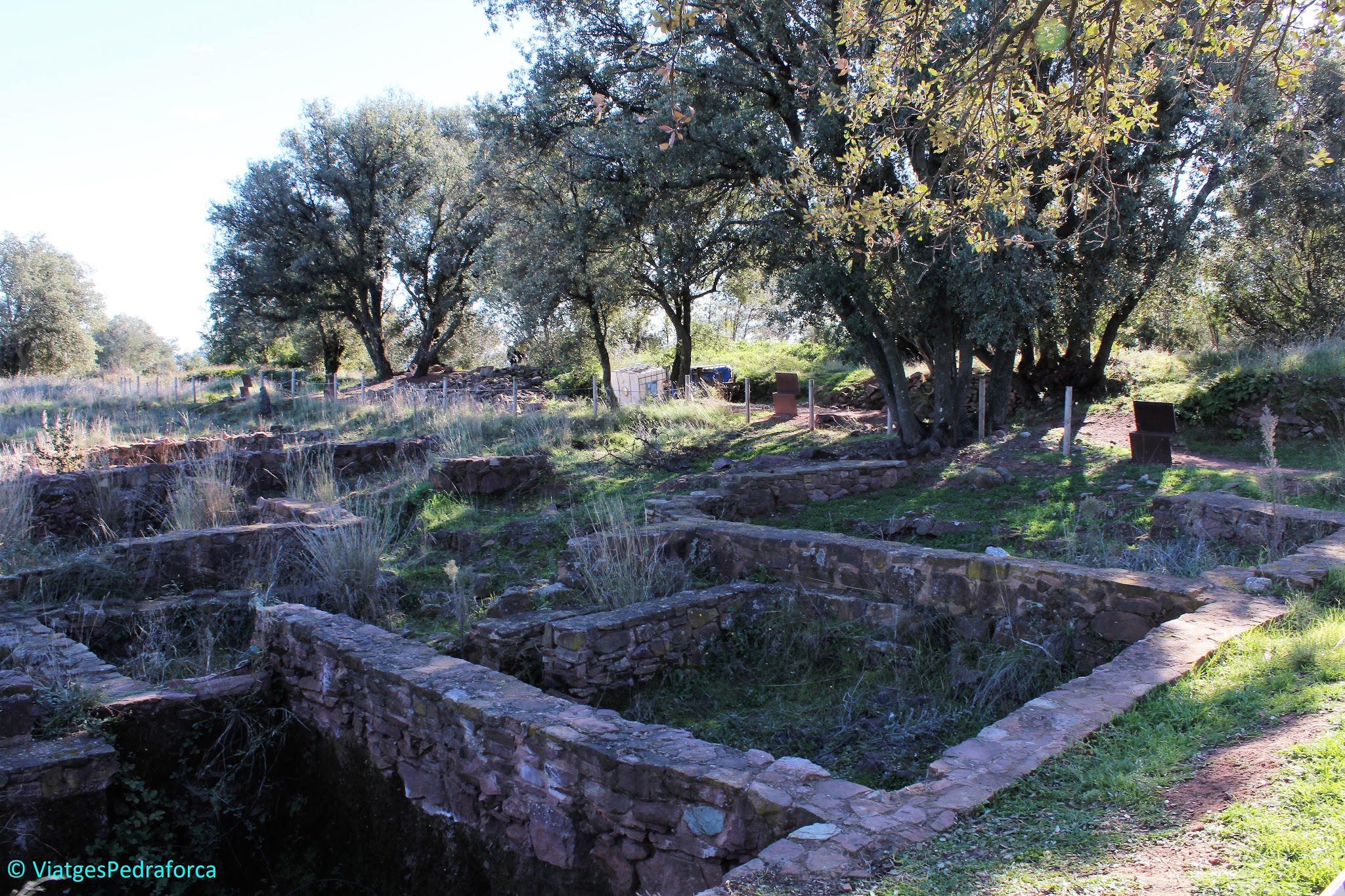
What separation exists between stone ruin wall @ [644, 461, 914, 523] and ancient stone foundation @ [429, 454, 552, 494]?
2593 mm

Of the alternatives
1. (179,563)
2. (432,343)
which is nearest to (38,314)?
(432,343)

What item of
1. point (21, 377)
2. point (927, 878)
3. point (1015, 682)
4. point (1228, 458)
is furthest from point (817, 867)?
point (21, 377)

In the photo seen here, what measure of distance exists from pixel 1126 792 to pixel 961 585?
10.4 ft

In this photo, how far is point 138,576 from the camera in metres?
7.78

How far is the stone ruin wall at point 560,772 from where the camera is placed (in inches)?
140

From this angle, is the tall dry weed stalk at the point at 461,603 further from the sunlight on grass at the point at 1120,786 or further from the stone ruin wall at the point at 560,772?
the sunlight on grass at the point at 1120,786

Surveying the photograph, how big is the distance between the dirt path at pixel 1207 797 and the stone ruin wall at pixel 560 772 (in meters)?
1.12

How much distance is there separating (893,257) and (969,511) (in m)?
4.11

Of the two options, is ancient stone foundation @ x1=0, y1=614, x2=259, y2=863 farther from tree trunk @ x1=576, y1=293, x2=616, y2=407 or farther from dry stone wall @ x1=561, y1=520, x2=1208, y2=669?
tree trunk @ x1=576, y1=293, x2=616, y2=407

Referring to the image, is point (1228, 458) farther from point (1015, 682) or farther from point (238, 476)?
point (238, 476)

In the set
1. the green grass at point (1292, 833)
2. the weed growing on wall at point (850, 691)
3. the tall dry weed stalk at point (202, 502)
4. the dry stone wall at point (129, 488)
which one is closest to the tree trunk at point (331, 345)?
the dry stone wall at point (129, 488)

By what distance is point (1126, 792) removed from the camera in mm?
3102

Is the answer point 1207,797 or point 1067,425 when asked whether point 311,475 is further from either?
point 1067,425

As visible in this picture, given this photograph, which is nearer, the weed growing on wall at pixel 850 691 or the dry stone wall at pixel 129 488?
the weed growing on wall at pixel 850 691
